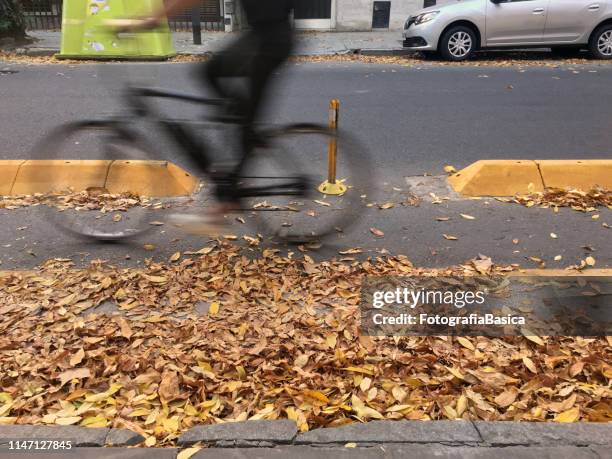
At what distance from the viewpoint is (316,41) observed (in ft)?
49.9

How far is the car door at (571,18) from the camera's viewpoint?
11.4 metres

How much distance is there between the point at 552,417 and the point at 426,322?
2.86 feet

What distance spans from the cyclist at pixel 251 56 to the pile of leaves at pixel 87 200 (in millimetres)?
1651

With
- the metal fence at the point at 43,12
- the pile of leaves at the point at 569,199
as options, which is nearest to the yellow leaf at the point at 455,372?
the pile of leaves at the point at 569,199

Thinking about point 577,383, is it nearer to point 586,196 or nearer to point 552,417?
point 552,417

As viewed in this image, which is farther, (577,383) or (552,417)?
(577,383)

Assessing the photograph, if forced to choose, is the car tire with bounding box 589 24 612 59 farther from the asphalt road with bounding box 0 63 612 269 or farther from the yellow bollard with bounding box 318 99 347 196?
the yellow bollard with bounding box 318 99 347 196

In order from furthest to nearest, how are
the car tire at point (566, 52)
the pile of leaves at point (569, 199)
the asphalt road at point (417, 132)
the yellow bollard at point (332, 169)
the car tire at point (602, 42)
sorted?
the car tire at point (566, 52) < the car tire at point (602, 42) < the pile of leaves at point (569, 199) < the yellow bollard at point (332, 169) < the asphalt road at point (417, 132)

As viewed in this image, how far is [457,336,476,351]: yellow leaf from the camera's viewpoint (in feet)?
9.90

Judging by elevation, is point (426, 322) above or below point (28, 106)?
below

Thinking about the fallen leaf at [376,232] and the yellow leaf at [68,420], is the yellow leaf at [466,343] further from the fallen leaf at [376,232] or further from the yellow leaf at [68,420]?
the yellow leaf at [68,420]

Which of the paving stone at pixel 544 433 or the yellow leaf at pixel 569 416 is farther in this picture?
the yellow leaf at pixel 569 416

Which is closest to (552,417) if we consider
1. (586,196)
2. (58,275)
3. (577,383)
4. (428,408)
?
(577,383)

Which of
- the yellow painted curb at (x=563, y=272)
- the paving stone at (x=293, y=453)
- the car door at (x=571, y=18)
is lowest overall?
the paving stone at (x=293, y=453)
